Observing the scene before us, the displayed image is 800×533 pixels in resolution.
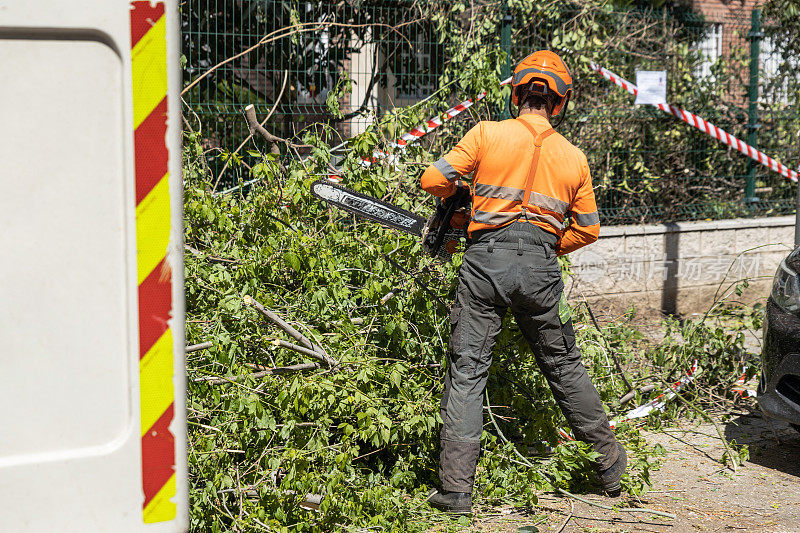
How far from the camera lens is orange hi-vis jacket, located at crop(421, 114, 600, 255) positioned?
4.00 m

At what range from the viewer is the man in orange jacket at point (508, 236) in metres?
4.01

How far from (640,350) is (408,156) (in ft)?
8.34

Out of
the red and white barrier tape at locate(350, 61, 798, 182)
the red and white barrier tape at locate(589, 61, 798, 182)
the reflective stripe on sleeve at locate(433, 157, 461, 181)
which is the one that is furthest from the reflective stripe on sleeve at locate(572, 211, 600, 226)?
the red and white barrier tape at locate(589, 61, 798, 182)

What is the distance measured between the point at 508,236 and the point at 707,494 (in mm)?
1845

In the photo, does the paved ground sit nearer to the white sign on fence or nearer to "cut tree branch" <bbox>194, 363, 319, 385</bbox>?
"cut tree branch" <bbox>194, 363, 319, 385</bbox>

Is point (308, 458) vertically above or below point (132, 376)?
below

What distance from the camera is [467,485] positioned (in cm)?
A: 404

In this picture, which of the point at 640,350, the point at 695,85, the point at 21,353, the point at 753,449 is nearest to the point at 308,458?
the point at 21,353

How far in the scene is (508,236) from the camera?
4.01m

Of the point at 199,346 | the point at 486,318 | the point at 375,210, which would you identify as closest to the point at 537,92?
the point at 375,210

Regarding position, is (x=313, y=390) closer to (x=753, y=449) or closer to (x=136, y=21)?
(x=136, y=21)

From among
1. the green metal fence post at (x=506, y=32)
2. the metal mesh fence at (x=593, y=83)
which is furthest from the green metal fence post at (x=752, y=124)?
the green metal fence post at (x=506, y=32)

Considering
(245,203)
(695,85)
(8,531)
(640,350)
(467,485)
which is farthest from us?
(695,85)

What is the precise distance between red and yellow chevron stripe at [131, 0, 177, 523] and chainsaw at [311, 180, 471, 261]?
2625 mm
